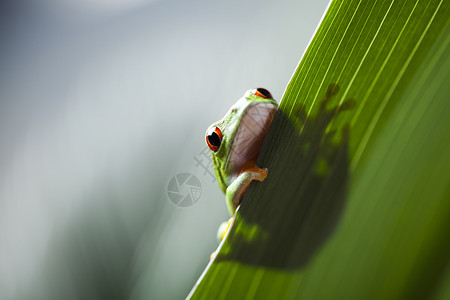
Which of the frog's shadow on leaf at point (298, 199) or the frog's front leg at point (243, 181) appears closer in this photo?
the frog's shadow on leaf at point (298, 199)

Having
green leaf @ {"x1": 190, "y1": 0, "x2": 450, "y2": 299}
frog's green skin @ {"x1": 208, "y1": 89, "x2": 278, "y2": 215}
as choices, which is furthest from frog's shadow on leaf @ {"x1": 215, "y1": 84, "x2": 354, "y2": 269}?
frog's green skin @ {"x1": 208, "y1": 89, "x2": 278, "y2": 215}

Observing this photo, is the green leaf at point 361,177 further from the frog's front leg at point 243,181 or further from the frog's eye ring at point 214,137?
the frog's eye ring at point 214,137

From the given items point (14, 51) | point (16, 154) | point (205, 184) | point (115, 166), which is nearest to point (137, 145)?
point (115, 166)

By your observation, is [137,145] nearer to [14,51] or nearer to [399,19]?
[14,51]

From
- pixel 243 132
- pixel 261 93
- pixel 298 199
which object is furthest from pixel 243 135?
pixel 298 199

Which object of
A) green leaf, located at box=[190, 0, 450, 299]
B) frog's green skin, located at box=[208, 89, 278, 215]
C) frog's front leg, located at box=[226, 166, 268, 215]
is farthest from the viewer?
frog's green skin, located at box=[208, 89, 278, 215]

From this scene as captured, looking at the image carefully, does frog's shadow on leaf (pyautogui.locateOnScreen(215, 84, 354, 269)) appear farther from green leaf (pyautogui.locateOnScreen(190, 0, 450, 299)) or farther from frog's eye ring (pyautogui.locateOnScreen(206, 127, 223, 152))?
frog's eye ring (pyautogui.locateOnScreen(206, 127, 223, 152))

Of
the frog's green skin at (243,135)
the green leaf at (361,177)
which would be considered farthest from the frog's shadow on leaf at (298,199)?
the frog's green skin at (243,135)
